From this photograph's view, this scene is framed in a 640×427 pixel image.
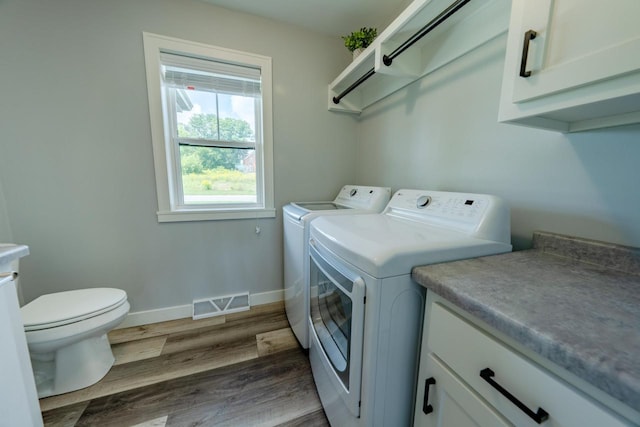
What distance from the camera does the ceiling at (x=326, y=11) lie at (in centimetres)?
164

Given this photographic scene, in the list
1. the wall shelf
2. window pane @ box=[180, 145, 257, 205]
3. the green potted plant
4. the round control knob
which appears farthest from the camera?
window pane @ box=[180, 145, 257, 205]

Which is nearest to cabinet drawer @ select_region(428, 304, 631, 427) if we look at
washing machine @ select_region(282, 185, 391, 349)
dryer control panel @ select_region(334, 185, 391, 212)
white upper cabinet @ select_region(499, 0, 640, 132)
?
white upper cabinet @ select_region(499, 0, 640, 132)

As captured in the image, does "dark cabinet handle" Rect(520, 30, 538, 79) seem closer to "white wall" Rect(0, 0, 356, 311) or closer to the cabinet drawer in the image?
the cabinet drawer

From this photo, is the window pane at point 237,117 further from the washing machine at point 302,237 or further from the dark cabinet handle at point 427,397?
the dark cabinet handle at point 427,397

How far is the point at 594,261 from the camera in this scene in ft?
2.56

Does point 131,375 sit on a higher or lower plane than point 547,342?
lower

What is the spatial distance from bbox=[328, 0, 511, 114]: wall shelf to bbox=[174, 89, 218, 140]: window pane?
3.55 feet

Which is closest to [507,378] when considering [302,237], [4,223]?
[302,237]

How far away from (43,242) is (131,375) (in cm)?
108

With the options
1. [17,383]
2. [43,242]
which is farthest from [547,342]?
[43,242]

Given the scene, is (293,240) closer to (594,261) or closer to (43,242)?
Result: (594,261)

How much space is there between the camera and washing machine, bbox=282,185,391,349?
4.74 feet

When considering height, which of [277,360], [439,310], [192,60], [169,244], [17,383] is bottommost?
[277,360]

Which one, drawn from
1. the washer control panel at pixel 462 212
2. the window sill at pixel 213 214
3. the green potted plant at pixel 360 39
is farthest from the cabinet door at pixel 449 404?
the green potted plant at pixel 360 39
